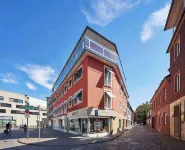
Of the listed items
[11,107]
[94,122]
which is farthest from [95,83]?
[11,107]

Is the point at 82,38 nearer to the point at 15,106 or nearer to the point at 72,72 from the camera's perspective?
the point at 72,72

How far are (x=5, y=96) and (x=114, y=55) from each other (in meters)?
66.9

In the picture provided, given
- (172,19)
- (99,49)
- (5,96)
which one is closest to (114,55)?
(99,49)

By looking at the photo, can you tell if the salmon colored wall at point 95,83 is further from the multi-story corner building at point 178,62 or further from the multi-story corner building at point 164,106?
the multi-story corner building at point 164,106

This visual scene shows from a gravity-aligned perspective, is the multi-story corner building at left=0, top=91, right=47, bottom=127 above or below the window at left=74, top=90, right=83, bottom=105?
below

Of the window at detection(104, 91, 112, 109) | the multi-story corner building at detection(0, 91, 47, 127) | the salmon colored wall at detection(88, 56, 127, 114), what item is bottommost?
the multi-story corner building at detection(0, 91, 47, 127)

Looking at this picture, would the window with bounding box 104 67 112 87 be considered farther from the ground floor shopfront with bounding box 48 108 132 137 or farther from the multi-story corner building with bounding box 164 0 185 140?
the multi-story corner building with bounding box 164 0 185 140

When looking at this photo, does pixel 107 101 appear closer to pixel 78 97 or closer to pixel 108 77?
pixel 108 77

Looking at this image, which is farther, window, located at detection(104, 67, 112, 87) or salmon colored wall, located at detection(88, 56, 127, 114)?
window, located at detection(104, 67, 112, 87)

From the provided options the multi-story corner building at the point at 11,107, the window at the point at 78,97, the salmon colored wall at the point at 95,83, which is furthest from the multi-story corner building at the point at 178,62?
the multi-story corner building at the point at 11,107

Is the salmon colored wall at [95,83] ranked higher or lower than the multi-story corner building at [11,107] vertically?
higher

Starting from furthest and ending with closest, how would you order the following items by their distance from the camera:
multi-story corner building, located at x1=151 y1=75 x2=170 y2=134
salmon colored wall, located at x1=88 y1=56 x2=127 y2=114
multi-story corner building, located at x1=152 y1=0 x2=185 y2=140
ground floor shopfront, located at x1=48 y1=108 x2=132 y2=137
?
multi-story corner building, located at x1=151 y1=75 x2=170 y2=134 → salmon colored wall, located at x1=88 y1=56 x2=127 y2=114 → ground floor shopfront, located at x1=48 y1=108 x2=132 y2=137 → multi-story corner building, located at x1=152 y1=0 x2=185 y2=140

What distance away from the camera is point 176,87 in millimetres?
23172

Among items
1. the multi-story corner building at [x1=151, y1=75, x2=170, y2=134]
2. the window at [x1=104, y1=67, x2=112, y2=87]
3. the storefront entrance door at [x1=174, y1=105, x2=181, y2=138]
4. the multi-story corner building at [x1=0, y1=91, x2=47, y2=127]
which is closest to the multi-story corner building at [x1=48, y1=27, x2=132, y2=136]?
the window at [x1=104, y1=67, x2=112, y2=87]
